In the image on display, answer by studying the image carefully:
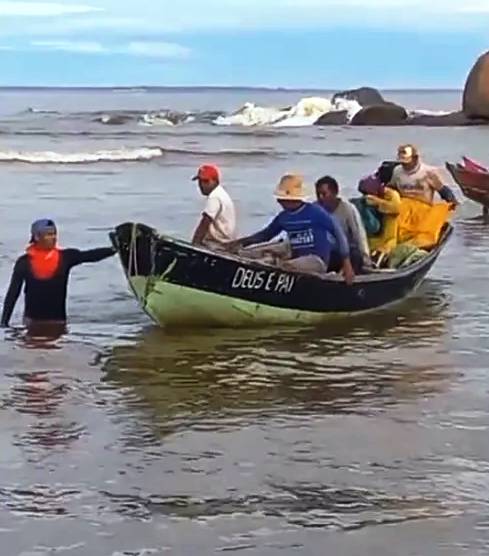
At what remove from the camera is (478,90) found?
6506 centimetres

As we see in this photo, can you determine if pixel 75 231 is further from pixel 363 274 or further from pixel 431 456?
pixel 431 456

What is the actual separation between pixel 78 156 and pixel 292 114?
1591 inches

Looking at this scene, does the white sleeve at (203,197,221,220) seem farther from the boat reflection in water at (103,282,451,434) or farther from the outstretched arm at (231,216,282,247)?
the boat reflection in water at (103,282,451,434)

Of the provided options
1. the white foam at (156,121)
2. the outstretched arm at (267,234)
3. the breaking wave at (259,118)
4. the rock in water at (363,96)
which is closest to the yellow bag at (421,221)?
the outstretched arm at (267,234)

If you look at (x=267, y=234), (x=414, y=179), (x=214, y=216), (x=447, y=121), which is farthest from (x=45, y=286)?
(x=447, y=121)

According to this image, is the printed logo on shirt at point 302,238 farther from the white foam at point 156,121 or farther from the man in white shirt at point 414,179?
the white foam at point 156,121

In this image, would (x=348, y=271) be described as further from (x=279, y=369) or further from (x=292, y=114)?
(x=292, y=114)

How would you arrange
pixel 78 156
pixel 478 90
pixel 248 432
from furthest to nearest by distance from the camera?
pixel 478 90 < pixel 78 156 < pixel 248 432

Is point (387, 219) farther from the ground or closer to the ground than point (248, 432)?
farther from the ground

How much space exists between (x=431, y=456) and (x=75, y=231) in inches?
521

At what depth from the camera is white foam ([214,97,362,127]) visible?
7625cm

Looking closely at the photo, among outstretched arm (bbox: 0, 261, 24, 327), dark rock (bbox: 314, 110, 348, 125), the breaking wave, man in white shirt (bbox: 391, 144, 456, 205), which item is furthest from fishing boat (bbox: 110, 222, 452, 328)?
dark rock (bbox: 314, 110, 348, 125)

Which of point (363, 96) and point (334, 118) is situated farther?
point (363, 96)

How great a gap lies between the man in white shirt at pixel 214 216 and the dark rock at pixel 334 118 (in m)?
59.9
